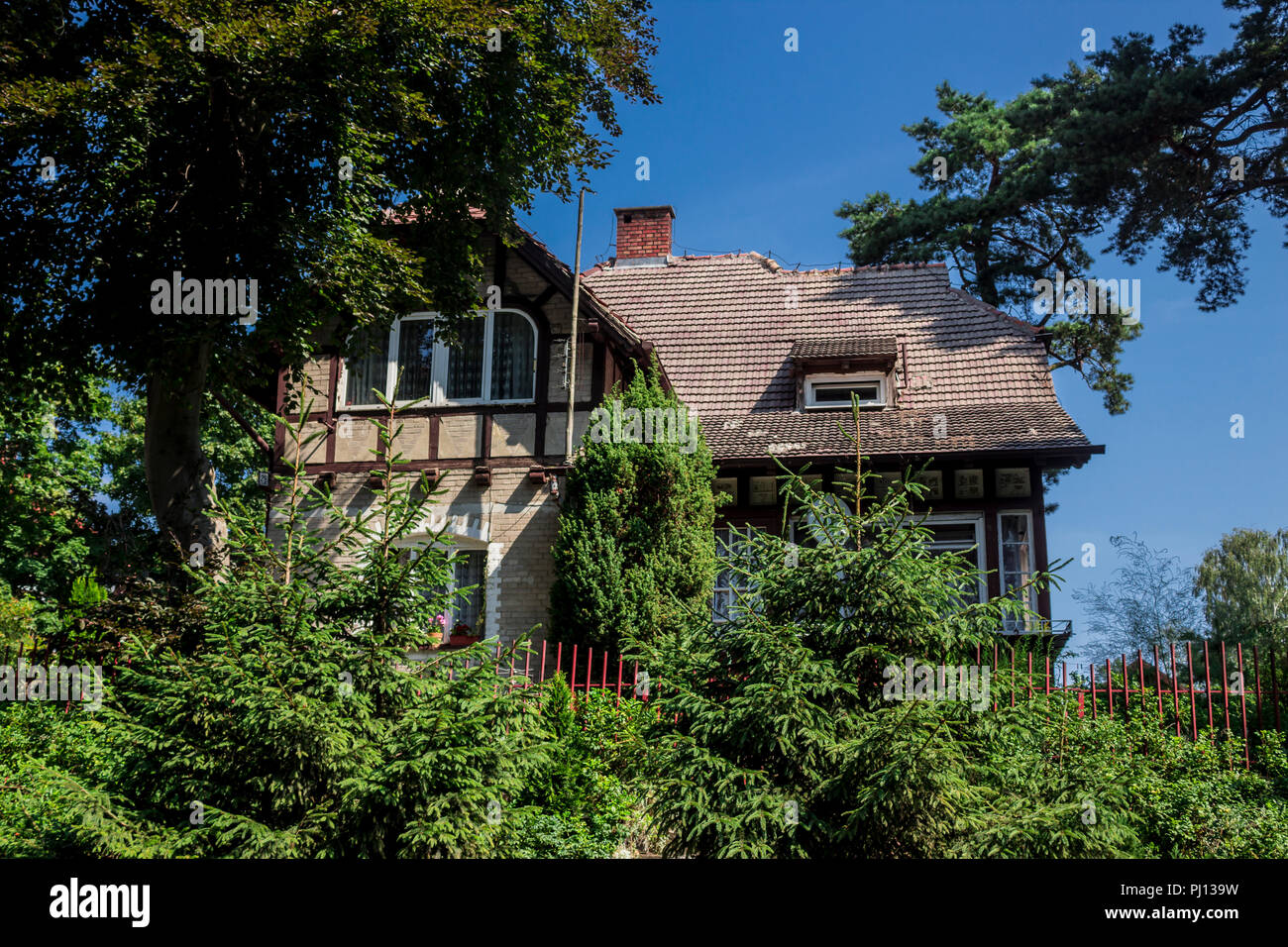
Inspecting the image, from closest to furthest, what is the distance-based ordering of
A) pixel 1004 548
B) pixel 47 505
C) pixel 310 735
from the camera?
pixel 310 735, pixel 1004 548, pixel 47 505

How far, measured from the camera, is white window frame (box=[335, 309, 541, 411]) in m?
17.6

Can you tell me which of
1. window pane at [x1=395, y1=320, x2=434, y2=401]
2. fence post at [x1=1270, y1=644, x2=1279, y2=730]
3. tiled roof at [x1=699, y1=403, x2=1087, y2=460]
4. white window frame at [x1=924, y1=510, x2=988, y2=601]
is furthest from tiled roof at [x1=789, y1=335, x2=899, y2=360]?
fence post at [x1=1270, y1=644, x2=1279, y2=730]

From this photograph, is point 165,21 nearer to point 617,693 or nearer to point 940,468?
point 617,693

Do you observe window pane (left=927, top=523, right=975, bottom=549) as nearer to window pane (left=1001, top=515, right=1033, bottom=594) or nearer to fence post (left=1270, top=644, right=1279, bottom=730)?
window pane (left=1001, top=515, right=1033, bottom=594)

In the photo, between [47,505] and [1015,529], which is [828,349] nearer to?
[1015,529]

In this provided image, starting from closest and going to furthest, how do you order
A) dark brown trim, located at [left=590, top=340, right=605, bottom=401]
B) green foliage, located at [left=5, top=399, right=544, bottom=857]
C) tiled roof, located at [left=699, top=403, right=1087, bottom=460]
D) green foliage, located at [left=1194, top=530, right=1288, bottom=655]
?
green foliage, located at [left=5, top=399, right=544, bottom=857] → tiled roof, located at [left=699, top=403, right=1087, bottom=460] → dark brown trim, located at [left=590, top=340, right=605, bottom=401] → green foliage, located at [left=1194, top=530, right=1288, bottom=655]

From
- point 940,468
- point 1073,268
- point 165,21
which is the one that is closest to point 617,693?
point 940,468

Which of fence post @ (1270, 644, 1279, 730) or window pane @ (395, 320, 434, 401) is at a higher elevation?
window pane @ (395, 320, 434, 401)

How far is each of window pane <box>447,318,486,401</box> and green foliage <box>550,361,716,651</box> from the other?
2571mm

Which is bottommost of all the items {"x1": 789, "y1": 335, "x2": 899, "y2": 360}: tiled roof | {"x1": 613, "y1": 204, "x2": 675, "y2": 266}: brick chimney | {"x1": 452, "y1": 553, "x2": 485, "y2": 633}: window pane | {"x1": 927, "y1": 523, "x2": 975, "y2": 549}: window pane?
{"x1": 452, "y1": 553, "x2": 485, "y2": 633}: window pane

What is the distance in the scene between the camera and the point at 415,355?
59.3 feet

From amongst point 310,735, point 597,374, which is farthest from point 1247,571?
point 310,735

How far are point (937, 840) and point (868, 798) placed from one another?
0.64 meters

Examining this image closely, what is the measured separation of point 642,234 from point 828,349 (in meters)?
6.22
